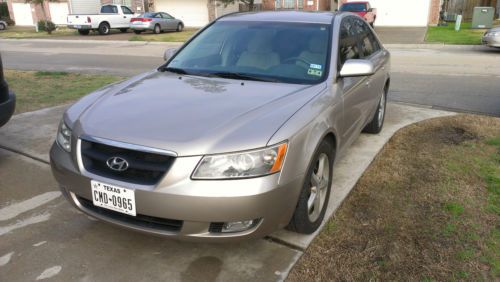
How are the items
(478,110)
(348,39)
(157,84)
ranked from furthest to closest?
(478,110), (348,39), (157,84)

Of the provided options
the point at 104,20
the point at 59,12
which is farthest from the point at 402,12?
the point at 59,12

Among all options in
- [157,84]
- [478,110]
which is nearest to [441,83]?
[478,110]

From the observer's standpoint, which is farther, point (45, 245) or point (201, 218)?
point (45, 245)

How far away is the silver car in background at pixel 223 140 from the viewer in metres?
2.52

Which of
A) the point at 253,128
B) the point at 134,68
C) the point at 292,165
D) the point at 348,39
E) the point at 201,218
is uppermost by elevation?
the point at 348,39

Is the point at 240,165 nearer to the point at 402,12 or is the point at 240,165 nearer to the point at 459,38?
the point at 459,38

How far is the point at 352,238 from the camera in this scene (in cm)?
323

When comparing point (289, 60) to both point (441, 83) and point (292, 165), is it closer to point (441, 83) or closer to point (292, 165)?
point (292, 165)

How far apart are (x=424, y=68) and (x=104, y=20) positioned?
2156cm

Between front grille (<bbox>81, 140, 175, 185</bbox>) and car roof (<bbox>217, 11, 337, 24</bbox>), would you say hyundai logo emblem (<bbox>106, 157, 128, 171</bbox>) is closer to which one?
front grille (<bbox>81, 140, 175, 185</bbox>)

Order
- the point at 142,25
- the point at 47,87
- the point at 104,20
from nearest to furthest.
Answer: the point at 47,87 → the point at 142,25 → the point at 104,20

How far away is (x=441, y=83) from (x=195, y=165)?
835 centimetres

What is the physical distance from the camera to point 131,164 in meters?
2.60

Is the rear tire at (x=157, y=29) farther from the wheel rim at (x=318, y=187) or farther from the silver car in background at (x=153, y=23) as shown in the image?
the wheel rim at (x=318, y=187)
